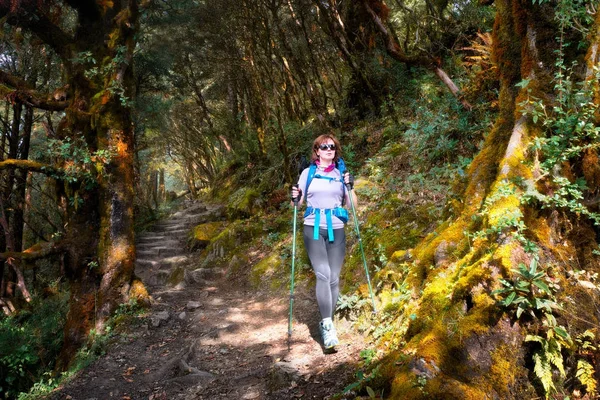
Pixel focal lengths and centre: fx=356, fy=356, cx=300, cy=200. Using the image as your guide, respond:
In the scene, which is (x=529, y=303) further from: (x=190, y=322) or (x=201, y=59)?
(x=201, y=59)

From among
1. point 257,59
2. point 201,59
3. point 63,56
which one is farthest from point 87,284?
point 201,59

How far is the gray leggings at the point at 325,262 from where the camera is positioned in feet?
14.0

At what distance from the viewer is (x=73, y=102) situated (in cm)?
708

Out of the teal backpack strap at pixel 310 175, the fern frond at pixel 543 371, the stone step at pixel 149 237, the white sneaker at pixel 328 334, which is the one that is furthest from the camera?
the stone step at pixel 149 237

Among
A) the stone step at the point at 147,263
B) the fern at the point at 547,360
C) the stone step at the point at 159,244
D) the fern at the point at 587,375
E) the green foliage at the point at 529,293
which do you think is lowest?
the stone step at the point at 147,263

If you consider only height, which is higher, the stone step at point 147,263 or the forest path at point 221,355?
the stone step at point 147,263

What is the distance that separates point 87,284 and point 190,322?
81.5 inches

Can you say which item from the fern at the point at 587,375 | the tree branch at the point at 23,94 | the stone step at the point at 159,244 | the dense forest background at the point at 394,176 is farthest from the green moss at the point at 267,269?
the fern at the point at 587,375

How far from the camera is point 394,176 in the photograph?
26.9 feet

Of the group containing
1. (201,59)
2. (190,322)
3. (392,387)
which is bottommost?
Answer: (190,322)

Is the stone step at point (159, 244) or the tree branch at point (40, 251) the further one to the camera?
the stone step at point (159, 244)

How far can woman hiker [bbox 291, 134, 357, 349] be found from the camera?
14.0ft

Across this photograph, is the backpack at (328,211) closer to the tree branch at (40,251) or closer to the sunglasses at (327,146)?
the sunglasses at (327,146)

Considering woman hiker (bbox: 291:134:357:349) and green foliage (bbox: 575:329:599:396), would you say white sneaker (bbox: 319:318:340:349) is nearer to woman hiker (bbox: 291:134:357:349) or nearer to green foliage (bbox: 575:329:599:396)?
woman hiker (bbox: 291:134:357:349)
